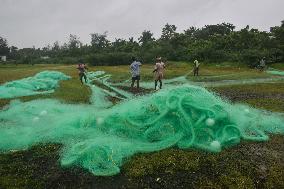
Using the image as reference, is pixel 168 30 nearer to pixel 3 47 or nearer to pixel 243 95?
pixel 3 47

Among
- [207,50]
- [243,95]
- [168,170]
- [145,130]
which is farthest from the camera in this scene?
[207,50]

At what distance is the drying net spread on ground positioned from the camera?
876 cm

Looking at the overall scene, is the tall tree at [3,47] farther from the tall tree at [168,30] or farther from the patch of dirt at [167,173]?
the patch of dirt at [167,173]

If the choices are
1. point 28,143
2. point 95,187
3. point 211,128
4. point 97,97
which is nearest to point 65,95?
point 97,97

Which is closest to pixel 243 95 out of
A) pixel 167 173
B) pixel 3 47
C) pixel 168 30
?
pixel 167 173

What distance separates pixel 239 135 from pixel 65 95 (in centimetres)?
1009

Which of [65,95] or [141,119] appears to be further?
[65,95]

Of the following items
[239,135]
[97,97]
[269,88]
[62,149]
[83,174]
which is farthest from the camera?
[269,88]

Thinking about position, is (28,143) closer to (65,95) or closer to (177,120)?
(177,120)

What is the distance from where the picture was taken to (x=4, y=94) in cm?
1784

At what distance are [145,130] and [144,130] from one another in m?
0.03

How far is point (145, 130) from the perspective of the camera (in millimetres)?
9672

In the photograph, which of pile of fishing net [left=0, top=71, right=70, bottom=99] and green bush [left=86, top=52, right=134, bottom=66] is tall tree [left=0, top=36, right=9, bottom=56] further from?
pile of fishing net [left=0, top=71, right=70, bottom=99]

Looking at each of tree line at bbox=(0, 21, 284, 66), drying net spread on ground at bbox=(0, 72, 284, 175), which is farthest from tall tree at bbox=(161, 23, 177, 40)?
drying net spread on ground at bbox=(0, 72, 284, 175)
